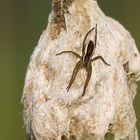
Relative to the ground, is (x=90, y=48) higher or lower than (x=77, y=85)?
higher

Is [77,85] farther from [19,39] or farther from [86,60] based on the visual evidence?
[19,39]

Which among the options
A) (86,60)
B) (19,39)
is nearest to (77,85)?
(86,60)

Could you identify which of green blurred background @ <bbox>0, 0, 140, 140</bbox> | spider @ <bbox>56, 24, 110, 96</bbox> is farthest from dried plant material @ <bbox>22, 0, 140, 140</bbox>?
green blurred background @ <bbox>0, 0, 140, 140</bbox>

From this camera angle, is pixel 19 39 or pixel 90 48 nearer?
pixel 90 48

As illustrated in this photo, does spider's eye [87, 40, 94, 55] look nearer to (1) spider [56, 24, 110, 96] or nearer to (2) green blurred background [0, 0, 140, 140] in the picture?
(1) spider [56, 24, 110, 96]

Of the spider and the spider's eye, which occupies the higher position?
the spider's eye

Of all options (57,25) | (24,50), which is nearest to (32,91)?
(57,25)
